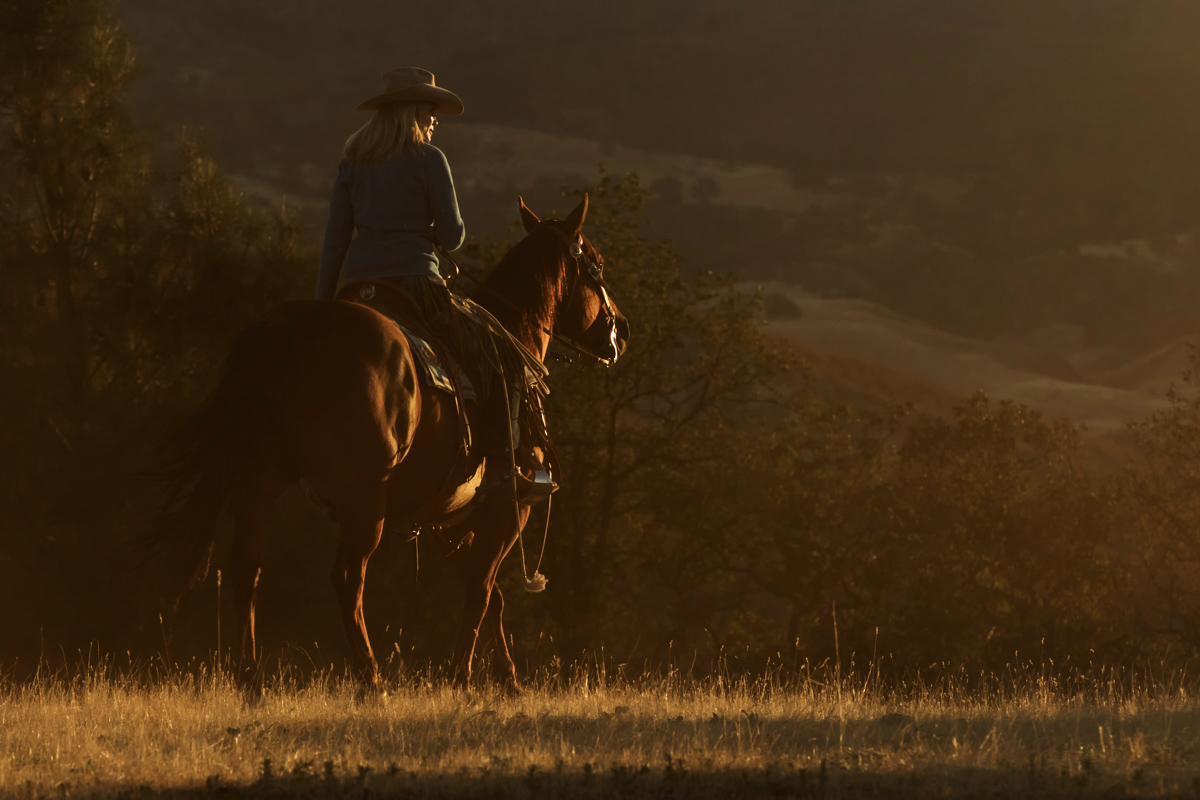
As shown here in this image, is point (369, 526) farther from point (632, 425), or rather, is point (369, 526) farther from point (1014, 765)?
point (632, 425)

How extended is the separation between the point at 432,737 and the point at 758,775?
1.74 m

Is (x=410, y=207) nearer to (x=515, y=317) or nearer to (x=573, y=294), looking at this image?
(x=515, y=317)

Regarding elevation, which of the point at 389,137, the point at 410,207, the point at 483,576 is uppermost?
the point at 389,137

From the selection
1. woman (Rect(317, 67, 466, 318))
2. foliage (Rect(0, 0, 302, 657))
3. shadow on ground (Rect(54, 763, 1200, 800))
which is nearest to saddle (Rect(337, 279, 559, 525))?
woman (Rect(317, 67, 466, 318))

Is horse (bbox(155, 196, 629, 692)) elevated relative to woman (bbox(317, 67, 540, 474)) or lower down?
lower down

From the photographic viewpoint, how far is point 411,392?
7.32m

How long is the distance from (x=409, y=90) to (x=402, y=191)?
64cm

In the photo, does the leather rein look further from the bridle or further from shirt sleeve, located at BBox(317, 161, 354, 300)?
shirt sleeve, located at BBox(317, 161, 354, 300)

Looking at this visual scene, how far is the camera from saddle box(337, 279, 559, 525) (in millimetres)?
7730

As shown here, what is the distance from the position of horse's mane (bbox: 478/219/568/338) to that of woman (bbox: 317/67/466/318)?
1025mm

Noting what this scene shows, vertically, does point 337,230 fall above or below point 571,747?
above

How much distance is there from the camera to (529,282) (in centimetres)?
923

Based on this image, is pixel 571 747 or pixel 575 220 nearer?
pixel 571 747

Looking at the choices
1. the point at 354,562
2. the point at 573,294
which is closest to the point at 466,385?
the point at 354,562
